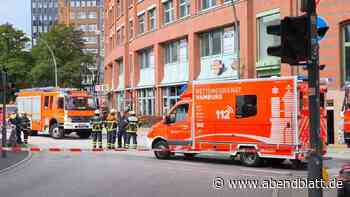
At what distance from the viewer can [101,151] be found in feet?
77.7

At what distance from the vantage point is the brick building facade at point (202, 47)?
92.3ft

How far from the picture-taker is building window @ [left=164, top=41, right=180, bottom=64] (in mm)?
45250

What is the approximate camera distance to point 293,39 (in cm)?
771

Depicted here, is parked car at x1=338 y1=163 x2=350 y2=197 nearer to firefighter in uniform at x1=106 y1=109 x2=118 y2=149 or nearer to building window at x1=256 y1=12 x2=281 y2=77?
firefighter in uniform at x1=106 y1=109 x2=118 y2=149

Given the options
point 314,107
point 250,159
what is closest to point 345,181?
point 314,107

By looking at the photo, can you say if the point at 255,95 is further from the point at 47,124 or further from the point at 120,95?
the point at 120,95

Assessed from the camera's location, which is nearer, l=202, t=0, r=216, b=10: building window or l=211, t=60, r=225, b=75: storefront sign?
l=211, t=60, r=225, b=75: storefront sign

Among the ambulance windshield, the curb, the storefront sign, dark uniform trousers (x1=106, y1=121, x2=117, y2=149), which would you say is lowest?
the curb

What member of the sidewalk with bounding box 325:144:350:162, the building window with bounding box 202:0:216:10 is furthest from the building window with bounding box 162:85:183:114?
the sidewalk with bounding box 325:144:350:162

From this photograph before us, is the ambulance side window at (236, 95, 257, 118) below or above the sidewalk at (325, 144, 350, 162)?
above

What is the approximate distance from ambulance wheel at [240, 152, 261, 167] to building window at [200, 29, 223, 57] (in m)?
21.0

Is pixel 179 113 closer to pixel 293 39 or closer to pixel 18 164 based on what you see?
pixel 18 164

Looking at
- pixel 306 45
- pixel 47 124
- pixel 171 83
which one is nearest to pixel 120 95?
pixel 171 83

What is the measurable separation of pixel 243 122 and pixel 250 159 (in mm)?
1131
